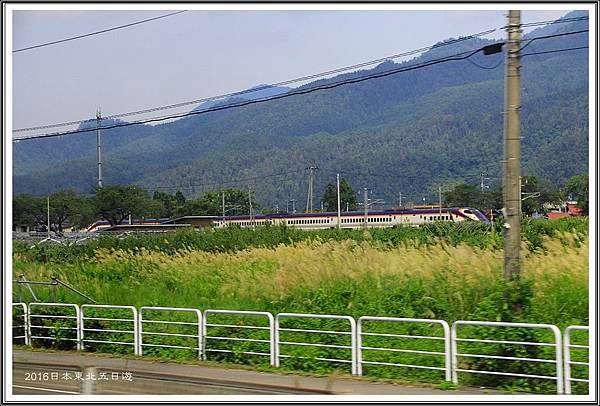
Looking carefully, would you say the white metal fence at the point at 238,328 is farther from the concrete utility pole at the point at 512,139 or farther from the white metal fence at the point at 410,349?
the concrete utility pole at the point at 512,139

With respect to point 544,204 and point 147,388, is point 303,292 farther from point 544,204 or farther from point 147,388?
point 544,204

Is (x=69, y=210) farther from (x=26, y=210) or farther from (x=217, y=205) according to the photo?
(x=217, y=205)

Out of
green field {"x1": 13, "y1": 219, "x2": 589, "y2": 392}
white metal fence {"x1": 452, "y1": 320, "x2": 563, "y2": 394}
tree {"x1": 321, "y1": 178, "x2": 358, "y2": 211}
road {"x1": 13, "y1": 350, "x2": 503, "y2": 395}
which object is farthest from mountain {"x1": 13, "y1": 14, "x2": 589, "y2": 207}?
white metal fence {"x1": 452, "y1": 320, "x2": 563, "y2": 394}

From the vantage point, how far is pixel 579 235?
13656 millimetres

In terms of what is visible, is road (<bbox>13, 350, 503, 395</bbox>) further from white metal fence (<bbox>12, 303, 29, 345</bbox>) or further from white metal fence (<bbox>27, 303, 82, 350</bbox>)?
white metal fence (<bbox>12, 303, 29, 345</bbox>)

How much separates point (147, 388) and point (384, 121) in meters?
109

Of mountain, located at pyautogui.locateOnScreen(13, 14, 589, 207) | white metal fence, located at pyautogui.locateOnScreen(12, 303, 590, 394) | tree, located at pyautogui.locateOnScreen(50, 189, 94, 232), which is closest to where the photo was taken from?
white metal fence, located at pyautogui.locateOnScreen(12, 303, 590, 394)

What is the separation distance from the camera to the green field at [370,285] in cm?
928

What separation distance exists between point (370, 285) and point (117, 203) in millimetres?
19988

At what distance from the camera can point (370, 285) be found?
12.7 meters

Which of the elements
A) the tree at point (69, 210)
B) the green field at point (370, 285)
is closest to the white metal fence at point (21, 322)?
the green field at point (370, 285)

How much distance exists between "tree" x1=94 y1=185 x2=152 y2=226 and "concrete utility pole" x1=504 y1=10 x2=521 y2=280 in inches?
918

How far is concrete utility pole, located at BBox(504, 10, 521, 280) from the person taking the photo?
8.71 meters

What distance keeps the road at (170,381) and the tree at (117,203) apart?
19.0 meters
